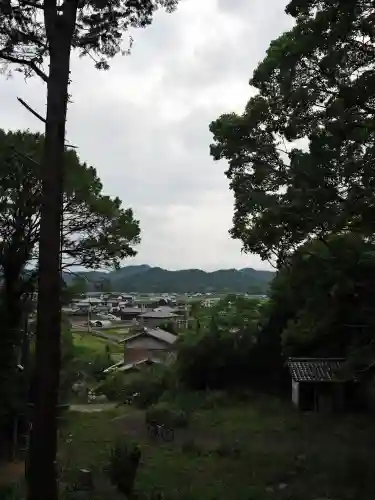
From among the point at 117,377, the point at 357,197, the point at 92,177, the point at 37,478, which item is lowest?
the point at 117,377

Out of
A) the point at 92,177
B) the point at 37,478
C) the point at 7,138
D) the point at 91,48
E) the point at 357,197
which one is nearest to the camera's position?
the point at 37,478

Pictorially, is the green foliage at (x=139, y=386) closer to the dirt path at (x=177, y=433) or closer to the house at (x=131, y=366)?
the house at (x=131, y=366)

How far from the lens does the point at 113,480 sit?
679 cm

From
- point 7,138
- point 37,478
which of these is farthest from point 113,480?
point 7,138

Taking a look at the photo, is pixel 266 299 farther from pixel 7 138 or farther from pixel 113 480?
pixel 113 480

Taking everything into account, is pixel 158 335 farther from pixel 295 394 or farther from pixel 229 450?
pixel 229 450

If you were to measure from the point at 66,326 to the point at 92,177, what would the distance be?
12.1 feet

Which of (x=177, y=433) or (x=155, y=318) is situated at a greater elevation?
(x=155, y=318)

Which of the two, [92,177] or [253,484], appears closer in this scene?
[253,484]

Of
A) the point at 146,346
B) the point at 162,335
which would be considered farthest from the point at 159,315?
the point at 146,346

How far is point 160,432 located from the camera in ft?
43.0

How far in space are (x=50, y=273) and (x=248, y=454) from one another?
25.0ft

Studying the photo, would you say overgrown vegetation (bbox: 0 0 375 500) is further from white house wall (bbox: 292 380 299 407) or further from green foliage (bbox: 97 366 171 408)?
green foliage (bbox: 97 366 171 408)

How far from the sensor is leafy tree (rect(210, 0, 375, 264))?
5.87 metres
